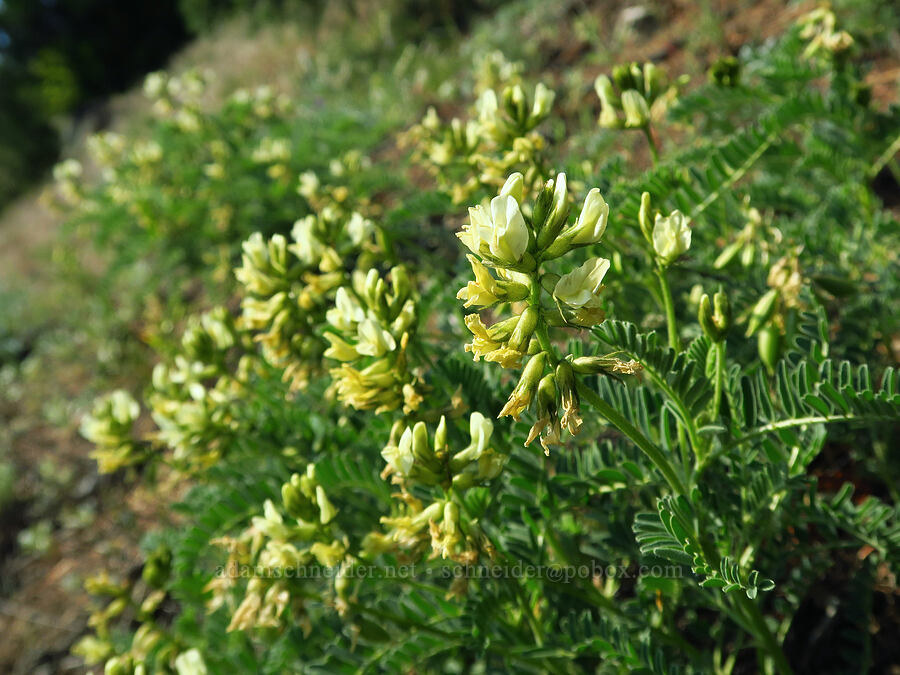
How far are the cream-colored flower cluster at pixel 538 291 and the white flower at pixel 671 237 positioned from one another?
10.9 inches

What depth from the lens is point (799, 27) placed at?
2299mm

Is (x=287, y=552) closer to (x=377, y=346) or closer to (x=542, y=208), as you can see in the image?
(x=377, y=346)

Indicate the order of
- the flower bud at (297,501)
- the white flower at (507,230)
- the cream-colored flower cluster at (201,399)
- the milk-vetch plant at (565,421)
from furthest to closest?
the cream-colored flower cluster at (201,399)
the flower bud at (297,501)
the milk-vetch plant at (565,421)
the white flower at (507,230)

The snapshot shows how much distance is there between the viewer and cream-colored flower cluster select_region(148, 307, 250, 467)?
1.83 m

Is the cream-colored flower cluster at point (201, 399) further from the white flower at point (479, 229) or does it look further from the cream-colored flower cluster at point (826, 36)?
the cream-colored flower cluster at point (826, 36)

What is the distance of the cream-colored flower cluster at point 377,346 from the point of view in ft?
4.33

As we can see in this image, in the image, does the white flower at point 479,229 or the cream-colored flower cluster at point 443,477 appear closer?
the white flower at point 479,229

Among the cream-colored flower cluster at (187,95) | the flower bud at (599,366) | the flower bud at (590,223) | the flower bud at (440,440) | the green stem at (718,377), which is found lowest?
the cream-colored flower cluster at (187,95)

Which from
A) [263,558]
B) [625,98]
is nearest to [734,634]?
[263,558]

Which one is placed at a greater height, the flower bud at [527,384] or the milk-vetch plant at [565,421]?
the flower bud at [527,384]

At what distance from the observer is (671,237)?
47.7 inches

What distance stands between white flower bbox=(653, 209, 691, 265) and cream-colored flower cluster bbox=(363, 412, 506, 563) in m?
0.41

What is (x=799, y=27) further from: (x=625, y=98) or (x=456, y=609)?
(x=456, y=609)

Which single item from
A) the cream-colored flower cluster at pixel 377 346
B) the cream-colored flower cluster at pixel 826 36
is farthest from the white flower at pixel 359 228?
the cream-colored flower cluster at pixel 826 36
